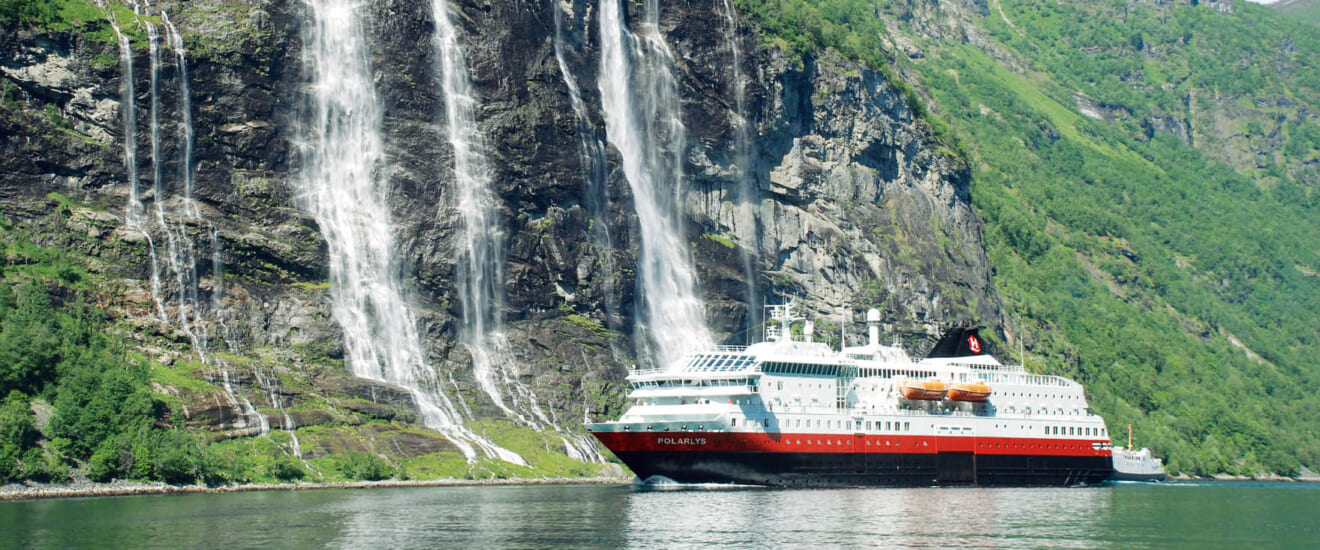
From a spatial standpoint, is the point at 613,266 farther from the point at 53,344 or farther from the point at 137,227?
the point at 53,344

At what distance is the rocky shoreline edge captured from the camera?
80.2m

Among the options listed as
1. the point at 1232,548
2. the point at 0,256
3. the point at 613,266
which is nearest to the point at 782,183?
the point at 613,266

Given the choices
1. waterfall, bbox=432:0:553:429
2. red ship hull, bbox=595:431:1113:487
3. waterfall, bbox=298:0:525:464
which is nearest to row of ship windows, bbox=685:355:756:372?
red ship hull, bbox=595:431:1113:487

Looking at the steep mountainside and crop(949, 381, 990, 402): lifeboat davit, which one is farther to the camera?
crop(949, 381, 990, 402): lifeboat davit

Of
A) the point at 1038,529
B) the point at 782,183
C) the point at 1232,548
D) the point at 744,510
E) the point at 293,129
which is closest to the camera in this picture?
the point at 1232,548

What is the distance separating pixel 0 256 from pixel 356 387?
2737cm

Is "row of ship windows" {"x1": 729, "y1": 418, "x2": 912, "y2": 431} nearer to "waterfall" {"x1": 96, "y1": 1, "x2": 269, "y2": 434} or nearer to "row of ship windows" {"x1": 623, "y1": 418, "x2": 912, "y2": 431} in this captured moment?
"row of ship windows" {"x1": 623, "y1": 418, "x2": 912, "y2": 431}

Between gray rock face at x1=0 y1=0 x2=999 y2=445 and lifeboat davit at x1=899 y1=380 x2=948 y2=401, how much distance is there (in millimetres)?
32153

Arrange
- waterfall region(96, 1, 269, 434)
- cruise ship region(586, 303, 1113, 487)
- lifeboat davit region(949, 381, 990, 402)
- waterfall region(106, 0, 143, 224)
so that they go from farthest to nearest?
1. waterfall region(106, 0, 143, 224)
2. waterfall region(96, 1, 269, 434)
3. lifeboat davit region(949, 381, 990, 402)
4. cruise ship region(586, 303, 1113, 487)

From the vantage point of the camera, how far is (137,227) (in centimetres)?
11044

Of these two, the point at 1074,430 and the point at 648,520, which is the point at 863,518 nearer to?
the point at 648,520

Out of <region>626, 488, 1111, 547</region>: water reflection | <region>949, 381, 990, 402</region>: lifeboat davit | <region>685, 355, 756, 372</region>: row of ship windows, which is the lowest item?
<region>626, 488, 1111, 547</region>: water reflection

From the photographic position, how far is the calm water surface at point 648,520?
61.6m

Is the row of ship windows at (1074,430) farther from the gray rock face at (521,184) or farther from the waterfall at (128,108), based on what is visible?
the waterfall at (128,108)
